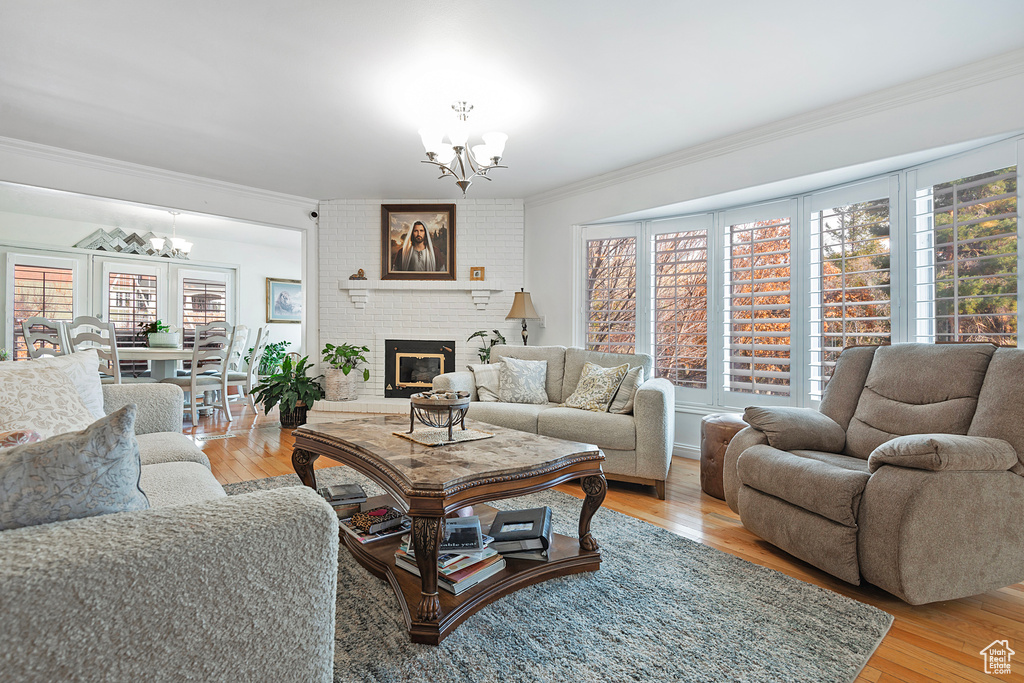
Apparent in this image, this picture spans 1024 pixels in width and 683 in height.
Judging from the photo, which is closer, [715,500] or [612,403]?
[715,500]

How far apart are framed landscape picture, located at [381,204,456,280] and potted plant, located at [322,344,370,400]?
2.88 ft

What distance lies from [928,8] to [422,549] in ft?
9.85

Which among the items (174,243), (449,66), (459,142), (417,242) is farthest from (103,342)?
(449,66)

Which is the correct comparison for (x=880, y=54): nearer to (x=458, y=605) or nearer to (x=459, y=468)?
(x=459, y=468)

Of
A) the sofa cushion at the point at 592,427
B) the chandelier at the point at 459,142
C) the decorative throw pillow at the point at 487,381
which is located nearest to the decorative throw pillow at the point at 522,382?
the decorative throw pillow at the point at 487,381

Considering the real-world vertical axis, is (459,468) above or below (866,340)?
below

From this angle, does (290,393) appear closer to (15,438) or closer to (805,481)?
(15,438)

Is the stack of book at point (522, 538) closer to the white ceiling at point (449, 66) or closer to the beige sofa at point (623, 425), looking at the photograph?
the beige sofa at point (623, 425)

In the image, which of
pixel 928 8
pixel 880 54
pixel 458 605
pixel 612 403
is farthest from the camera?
pixel 612 403

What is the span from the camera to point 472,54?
2559 mm

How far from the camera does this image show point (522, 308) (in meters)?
4.90

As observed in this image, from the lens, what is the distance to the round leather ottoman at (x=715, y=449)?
3102mm

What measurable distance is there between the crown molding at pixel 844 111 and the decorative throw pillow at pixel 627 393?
1.73 metres

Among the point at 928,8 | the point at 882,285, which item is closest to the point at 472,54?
the point at 928,8
